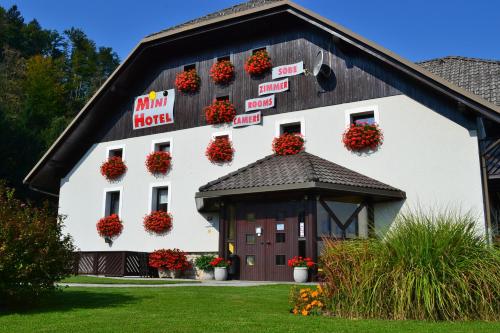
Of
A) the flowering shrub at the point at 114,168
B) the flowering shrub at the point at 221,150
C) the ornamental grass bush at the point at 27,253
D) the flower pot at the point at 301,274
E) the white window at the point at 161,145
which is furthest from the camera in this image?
the flowering shrub at the point at 114,168

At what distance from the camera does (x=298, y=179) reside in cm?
1386

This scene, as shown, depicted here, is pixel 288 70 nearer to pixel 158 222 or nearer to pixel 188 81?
pixel 188 81

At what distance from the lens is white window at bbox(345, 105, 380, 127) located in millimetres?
15644

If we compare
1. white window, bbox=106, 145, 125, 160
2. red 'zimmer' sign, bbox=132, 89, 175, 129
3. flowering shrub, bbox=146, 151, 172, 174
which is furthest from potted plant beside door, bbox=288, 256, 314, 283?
white window, bbox=106, 145, 125, 160

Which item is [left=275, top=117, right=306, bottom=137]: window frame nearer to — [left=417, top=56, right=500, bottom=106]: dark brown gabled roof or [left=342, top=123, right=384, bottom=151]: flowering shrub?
[left=342, top=123, right=384, bottom=151]: flowering shrub

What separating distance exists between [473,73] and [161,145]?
10.5 m

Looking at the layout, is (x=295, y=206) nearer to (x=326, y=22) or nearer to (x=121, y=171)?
(x=326, y=22)

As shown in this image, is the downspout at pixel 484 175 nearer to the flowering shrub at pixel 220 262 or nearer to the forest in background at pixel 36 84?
the flowering shrub at pixel 220 262

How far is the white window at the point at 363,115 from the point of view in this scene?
15.6 meters

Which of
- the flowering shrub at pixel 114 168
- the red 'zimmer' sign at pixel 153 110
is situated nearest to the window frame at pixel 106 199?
the flowering shrub at pixel 114 168

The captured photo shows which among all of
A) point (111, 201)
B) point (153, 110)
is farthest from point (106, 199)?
point (153, 110)

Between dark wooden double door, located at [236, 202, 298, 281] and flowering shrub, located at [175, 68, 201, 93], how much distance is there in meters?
5.28

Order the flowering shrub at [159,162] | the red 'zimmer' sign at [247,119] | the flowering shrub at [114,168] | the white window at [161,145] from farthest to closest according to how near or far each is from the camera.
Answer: the flowering shrub at [114,168] < the white window at [161,145] < the flowering shrub at [159,162] < the red 'zimmer' sign at [247,119]

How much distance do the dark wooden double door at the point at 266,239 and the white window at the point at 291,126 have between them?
2.81 m
